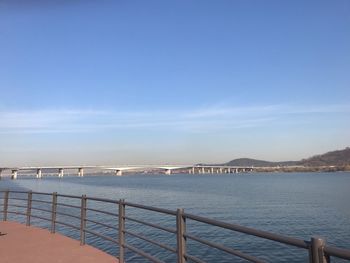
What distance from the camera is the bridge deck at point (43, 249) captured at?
8.77 meters

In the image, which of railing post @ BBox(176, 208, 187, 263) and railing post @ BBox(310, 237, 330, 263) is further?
railing post @ BBox(176, 208, 187, 263)

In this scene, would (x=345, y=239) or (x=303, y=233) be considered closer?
(x=345, y=239)

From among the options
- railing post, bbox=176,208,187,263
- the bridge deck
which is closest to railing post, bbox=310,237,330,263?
railing post, bbox=176,208,187,263

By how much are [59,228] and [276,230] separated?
13.3 m

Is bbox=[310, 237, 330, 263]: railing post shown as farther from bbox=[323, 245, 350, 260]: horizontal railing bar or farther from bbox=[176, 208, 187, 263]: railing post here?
bbox=[176, 208, 187, 263]: railing post

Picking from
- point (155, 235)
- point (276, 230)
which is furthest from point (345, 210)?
point (155, 235)

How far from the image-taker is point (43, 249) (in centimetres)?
994

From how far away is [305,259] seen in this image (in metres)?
17.3

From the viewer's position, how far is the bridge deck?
877cm

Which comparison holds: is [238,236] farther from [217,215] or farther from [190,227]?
[217,215]

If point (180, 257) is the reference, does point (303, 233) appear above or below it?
below

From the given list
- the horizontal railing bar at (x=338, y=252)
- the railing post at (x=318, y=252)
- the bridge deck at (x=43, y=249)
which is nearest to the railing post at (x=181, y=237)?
the bridge deck at (x=43, y=249)

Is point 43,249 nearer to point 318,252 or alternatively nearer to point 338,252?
point 318,252

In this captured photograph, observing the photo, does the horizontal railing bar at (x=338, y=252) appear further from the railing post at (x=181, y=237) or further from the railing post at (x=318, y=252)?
the railing post at (x=181, y=237)
